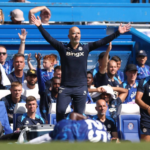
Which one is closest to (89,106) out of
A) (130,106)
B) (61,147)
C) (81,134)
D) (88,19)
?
(130,106)

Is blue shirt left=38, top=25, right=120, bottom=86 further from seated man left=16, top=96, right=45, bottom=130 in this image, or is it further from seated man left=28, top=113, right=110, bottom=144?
seated man left=28, top=113, right=110, bottom=144

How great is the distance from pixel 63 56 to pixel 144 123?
167 cm

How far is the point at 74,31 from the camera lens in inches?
204

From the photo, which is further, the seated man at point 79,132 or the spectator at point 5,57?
the spectator at point 5,57

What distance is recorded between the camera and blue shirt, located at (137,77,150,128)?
5.70m

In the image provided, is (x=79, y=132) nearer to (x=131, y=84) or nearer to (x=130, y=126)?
(x=130, y=126)

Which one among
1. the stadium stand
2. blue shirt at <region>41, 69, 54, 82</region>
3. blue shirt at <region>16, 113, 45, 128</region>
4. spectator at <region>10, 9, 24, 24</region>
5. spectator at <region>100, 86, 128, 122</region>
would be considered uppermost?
the stadium stand

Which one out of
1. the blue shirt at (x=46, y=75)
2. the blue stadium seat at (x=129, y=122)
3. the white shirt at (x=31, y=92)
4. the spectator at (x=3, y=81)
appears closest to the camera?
the blue stadium seat at (x=129, y=122)

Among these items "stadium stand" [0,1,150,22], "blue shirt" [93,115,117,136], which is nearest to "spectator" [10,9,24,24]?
"stadium stand" [0,1,150,22]

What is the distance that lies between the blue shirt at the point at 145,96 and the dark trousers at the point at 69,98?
3.19 feet

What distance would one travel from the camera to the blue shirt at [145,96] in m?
5.70

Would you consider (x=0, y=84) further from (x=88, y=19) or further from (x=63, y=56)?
(x=88, y=19)

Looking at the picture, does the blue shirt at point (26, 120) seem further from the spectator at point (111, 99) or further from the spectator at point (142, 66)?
the spectator at point (142, 66)

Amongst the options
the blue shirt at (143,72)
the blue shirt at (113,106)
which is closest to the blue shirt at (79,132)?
the blue shirt at (113,106)
